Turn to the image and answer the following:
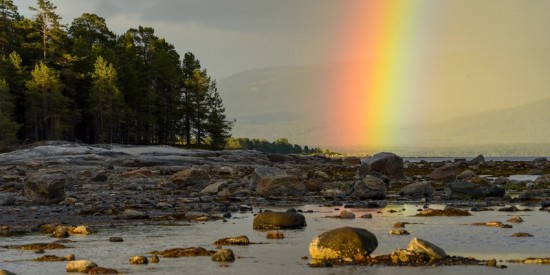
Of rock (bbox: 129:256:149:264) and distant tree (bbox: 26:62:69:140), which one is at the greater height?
distant tree (bbox: 26:62:69:140)

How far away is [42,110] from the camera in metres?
97.2

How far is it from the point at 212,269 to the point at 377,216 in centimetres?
1080

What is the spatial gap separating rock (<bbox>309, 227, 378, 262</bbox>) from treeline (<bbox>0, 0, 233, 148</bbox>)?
8204 centimetres

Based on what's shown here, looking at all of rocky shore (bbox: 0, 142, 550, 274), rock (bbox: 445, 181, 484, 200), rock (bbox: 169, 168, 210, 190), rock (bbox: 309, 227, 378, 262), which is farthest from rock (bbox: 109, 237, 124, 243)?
rock (bbox: 169, 168, 210, 190)

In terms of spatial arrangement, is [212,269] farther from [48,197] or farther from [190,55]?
[190,55]

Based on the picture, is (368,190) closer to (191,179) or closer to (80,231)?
(191,179)

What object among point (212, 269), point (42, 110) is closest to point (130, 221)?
point (212, 269)

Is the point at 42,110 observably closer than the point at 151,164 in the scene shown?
No

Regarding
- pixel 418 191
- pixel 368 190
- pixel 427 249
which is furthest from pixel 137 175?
Answer: pixel 427 249

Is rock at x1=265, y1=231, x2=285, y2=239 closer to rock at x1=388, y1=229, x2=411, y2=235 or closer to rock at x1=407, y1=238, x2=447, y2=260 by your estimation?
rock at x1=388, y1=229, x2=411, y2=235

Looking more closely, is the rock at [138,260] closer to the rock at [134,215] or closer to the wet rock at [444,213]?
the rock at [134,215]

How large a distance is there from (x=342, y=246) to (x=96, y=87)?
92.4 m

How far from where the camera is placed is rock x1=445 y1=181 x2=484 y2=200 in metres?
29.5

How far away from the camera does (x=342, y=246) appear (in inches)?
507
